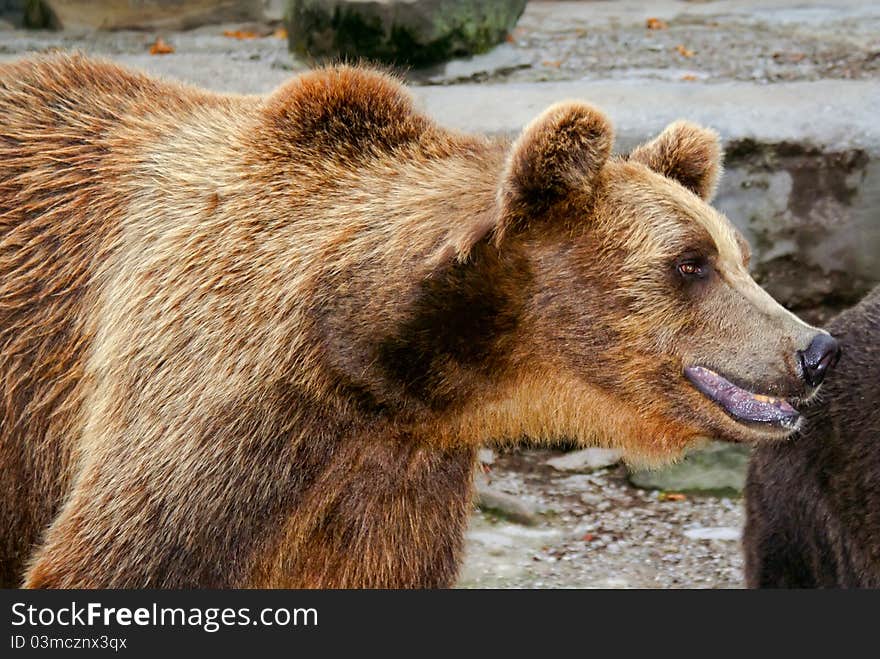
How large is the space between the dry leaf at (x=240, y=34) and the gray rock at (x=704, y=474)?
6.38 meters

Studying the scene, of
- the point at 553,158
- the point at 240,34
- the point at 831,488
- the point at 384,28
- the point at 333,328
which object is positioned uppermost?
the point at 553,158

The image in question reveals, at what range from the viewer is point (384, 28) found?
9664 mm

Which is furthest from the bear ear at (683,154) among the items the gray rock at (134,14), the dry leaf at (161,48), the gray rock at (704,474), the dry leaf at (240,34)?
the gray rock at (134,14)

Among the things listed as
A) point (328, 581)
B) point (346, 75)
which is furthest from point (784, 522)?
point (346, 75)

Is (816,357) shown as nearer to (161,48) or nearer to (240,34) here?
(161,48)

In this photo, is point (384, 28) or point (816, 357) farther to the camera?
point (384, 28)

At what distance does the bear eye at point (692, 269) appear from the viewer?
13.7 ft

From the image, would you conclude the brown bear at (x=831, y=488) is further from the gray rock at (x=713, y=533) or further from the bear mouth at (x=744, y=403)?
the gray rock at (x=713, y=533)

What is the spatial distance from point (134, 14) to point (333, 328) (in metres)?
9.42

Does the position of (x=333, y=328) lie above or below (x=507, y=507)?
above

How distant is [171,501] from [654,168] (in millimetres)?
1944

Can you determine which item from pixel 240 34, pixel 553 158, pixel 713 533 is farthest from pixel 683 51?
pixel 553 158

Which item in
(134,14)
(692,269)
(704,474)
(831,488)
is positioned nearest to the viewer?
(692,269)

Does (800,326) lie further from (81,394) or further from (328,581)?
(81,394)
